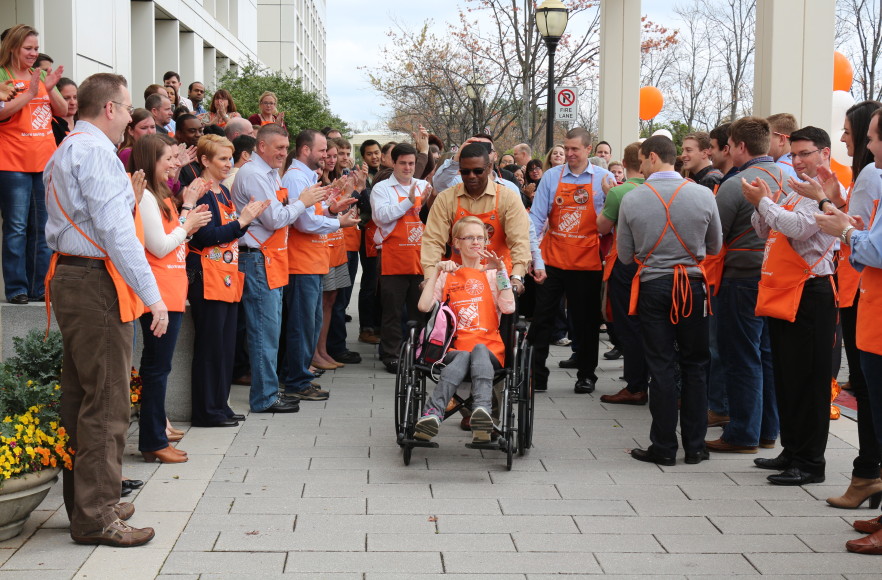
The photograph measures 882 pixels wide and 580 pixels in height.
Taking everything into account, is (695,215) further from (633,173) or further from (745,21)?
(745,21)

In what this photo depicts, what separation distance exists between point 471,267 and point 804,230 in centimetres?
226

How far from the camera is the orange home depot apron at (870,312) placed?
4.86 meters

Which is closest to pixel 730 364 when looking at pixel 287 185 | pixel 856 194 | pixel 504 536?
pixel 856 194

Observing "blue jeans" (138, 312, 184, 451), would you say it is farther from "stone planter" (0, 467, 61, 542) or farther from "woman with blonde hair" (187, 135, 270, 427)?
"stone planter" (0, 467, 61, 542)

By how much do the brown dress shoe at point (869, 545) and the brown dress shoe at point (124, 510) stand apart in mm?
3610

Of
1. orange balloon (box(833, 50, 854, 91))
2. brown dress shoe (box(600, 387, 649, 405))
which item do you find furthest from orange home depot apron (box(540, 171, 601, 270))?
orange balloon (box(833, 50, 854, 91))

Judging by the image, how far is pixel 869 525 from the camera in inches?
204

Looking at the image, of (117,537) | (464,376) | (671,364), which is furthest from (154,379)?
(671,364)

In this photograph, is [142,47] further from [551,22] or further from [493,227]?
[493,227]

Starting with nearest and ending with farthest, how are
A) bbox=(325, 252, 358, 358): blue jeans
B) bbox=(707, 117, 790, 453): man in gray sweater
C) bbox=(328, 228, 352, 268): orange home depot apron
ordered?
1. bbox=(707, 117, 790, 453): man in gray sweater
2. bbox=(328, 228, 352, 268): orange home depot apron
3. bbox=(325, 252, 358, 358): blue jeans

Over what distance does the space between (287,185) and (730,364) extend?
3.81 meters

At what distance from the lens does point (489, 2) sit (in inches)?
965

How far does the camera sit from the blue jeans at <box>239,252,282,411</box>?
25.7 feet

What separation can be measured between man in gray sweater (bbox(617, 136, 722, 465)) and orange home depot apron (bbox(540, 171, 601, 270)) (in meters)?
2.18
